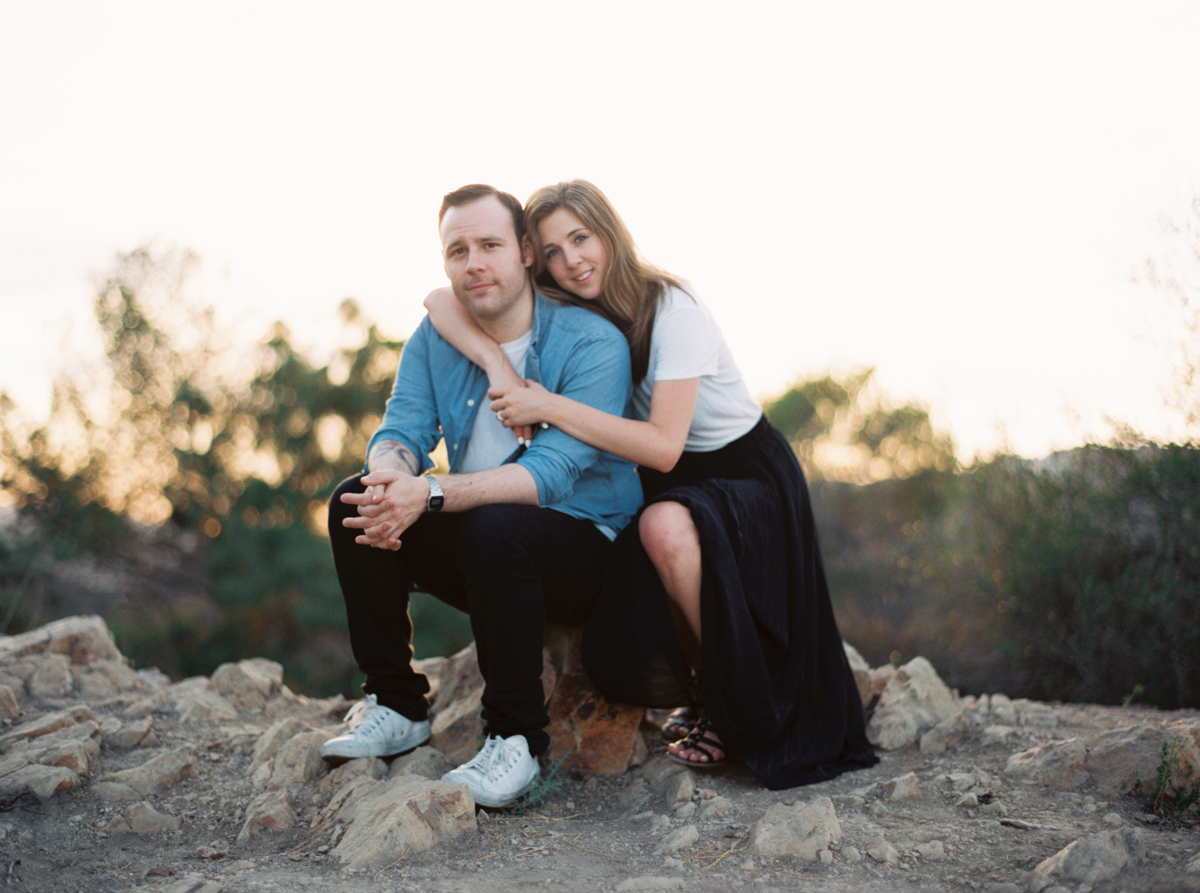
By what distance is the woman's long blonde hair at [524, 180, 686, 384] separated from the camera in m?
2.72

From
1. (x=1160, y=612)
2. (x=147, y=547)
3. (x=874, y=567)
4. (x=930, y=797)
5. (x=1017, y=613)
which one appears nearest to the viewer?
(x=930, y=797)

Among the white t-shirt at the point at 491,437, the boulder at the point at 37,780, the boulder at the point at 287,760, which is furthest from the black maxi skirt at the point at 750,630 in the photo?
the boulder at the point at 37,780

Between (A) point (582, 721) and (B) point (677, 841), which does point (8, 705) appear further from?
(B) point (677, 841)

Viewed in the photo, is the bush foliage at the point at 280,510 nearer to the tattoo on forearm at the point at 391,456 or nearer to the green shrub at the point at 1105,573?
the green shrub at the point at 1105,573

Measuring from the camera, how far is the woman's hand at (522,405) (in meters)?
2.51

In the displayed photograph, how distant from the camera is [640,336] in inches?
107

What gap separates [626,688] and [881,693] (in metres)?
1.21

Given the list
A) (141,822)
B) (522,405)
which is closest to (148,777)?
(141,822)

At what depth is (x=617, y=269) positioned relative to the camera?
277cm

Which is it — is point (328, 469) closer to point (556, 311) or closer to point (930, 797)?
point (556, 311)

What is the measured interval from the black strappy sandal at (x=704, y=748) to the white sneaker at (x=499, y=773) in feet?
1.65

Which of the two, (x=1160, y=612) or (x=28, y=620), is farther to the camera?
(x=28, y=620)

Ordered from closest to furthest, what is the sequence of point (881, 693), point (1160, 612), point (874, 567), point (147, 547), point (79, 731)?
1. point (79, 731)
2. point (881, 693)
3. point (1160, 612)
4. point (874, 567)
5. point (147, 547)

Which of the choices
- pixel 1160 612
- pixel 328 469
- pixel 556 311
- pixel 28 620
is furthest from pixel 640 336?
pixel 328 469
